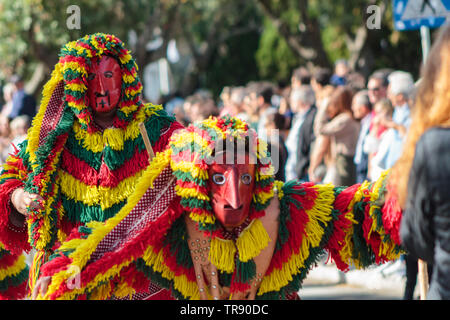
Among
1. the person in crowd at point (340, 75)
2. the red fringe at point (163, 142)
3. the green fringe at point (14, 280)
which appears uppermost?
the person in crowd at point (340, 75)

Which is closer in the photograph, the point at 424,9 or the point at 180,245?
the point at 180,245

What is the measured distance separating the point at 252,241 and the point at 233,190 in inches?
9.3

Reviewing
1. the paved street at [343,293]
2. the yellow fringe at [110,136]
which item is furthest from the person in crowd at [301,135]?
the yellow fringe at [110,136]

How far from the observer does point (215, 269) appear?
121 inches

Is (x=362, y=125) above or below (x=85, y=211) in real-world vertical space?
above

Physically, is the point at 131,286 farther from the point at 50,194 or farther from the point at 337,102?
the point at 337,102

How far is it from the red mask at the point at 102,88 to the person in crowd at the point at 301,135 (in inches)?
168

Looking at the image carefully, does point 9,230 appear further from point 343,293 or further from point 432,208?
point 343,293

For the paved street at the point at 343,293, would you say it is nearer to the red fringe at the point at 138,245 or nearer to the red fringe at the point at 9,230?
the red fringe at the point at 9,230

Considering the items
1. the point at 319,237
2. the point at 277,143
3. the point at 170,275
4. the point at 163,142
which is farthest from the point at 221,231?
the point at 277,143

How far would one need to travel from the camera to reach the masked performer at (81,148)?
3727 mm

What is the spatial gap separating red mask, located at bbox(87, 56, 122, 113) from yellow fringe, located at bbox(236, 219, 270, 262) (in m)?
1.18

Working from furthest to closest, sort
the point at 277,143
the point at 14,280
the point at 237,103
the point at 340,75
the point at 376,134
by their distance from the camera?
the point at 340,75 → the point at 237,103 → the point at 376,134 → the point at 277,143 → the point at 14,280

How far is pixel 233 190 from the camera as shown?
2943mm
